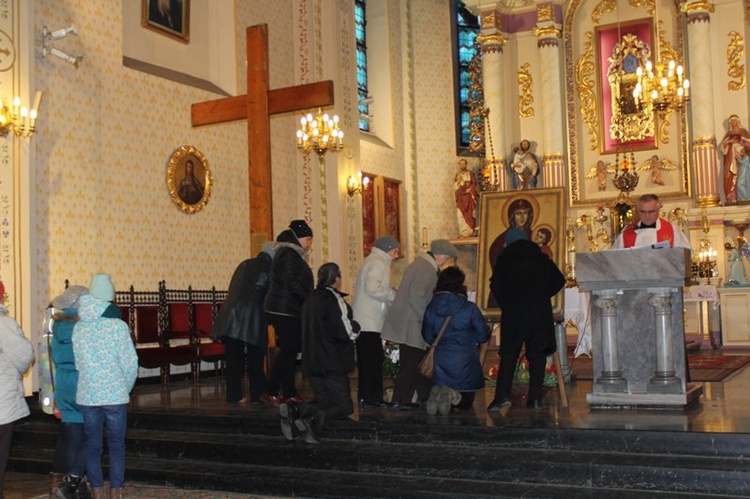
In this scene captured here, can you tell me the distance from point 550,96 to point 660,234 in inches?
404

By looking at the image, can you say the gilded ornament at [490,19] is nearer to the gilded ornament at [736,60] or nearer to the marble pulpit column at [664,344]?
the gilded ornament at [736,60]

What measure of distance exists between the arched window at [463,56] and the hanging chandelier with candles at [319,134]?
25.2ft

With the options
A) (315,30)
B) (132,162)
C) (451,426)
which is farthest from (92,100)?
(451,426)

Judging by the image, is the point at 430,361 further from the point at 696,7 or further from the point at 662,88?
the point at 696,7

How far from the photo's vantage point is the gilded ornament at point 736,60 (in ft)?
57.3

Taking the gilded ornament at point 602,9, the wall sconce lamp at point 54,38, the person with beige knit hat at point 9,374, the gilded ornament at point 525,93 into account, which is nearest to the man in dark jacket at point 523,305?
the person with beige knit hat at point 9,374

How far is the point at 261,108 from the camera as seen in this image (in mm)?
11047

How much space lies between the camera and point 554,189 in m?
10.1

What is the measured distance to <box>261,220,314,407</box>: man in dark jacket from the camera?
8.81 metres

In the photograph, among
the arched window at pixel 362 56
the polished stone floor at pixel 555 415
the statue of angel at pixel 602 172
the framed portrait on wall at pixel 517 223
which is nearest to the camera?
the polished stone floor at pixel 555 415

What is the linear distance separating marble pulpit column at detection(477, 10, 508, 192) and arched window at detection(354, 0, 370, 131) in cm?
280

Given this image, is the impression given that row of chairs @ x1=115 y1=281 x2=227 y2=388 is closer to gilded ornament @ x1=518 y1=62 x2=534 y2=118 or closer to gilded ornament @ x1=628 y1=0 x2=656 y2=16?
gilded ornament @ x1=518 y1=62 x2=534 y2=118

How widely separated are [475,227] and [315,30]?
19.1 ft

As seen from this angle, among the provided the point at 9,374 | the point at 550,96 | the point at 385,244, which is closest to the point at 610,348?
the point at 385,244
